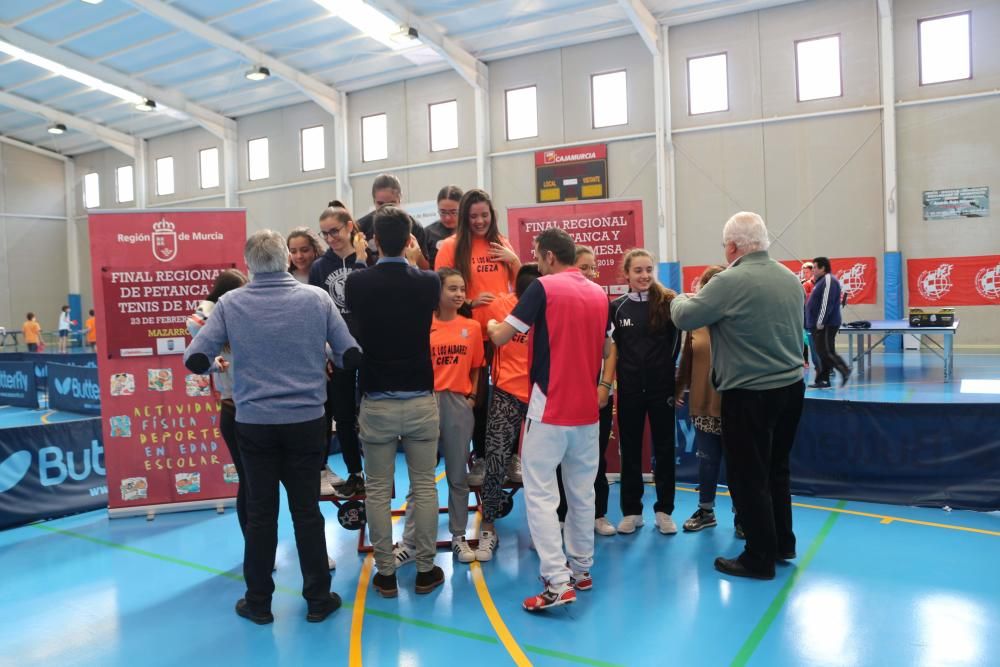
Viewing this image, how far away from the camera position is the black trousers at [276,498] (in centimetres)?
338

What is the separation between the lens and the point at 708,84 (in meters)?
15.6

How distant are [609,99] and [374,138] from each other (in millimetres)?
6892

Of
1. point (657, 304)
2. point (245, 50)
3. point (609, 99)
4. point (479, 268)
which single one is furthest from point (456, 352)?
point (245, 50)

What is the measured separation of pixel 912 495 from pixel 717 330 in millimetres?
2534

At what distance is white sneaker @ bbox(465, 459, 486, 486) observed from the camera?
458 centimetres

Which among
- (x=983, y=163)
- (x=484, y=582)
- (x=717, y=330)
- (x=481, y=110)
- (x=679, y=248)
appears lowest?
(x=484, y=582)

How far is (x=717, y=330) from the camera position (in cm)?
387

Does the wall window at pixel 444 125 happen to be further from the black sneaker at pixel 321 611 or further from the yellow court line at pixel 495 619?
the black sneaker at pixel 321 611

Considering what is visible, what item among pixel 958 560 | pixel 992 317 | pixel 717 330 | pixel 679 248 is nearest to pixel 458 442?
pixel 717 330

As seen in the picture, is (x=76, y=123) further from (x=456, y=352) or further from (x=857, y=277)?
(x=456, y=352)

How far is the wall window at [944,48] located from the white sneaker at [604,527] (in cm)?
1352

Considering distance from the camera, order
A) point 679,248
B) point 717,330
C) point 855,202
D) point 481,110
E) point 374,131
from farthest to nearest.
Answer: point 374,131 → point 481,110 → point 679,248 → point 855,202 → point 717,330

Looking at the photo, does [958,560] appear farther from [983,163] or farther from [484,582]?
[983,163]

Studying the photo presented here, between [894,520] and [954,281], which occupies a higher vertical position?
[954,281]
